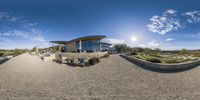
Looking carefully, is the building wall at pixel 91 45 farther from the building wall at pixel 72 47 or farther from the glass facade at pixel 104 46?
the glass facade at pixel 104 46

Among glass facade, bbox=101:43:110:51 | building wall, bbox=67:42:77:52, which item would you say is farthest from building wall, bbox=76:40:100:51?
glass facade, bbox=101:43:110:51

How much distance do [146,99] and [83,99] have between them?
2495mm

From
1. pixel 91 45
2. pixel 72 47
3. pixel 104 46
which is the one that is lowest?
pixel 72 47

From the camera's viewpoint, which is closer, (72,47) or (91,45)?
(91,45)

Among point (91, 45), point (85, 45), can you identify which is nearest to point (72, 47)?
point (85, 45)

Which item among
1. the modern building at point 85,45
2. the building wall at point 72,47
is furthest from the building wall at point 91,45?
the building wall at point 72,47

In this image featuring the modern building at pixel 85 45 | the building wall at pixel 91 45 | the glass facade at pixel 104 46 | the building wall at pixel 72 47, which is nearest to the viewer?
the modern building at pixel 85 45

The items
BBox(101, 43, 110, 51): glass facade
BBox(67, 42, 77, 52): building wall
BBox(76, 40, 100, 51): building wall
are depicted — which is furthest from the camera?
BBox(101, 43, 110, 51): glass facade

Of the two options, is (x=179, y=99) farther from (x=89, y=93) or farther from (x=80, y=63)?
(x=80, y=63)

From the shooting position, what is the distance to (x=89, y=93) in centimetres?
704

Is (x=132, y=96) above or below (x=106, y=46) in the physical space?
below

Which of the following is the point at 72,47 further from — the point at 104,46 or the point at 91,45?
the point at 104,46

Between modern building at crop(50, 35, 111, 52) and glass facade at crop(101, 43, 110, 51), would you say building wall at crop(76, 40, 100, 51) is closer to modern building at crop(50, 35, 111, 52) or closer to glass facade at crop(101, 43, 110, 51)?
modern building at crop(50, 35, 111, 52)

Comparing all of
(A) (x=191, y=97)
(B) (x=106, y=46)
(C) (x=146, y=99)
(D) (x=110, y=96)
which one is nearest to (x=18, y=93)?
(D) (x=110, y=96)
